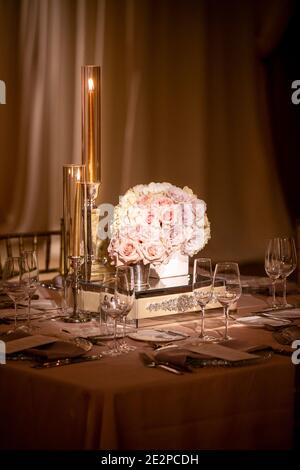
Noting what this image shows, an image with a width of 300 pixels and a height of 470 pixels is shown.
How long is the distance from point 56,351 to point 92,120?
0.86 meters

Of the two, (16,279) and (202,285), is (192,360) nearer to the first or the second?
(202,285)

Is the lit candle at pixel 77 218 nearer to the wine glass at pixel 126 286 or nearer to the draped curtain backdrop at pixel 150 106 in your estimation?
the wine glass at pixel 126 286

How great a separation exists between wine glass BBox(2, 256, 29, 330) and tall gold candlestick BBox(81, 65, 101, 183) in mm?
384

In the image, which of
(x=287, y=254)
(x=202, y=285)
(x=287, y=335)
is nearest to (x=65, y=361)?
(x=202, y=285)

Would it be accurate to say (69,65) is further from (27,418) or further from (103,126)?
(27,418)

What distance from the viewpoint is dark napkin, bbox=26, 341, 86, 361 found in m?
2.03

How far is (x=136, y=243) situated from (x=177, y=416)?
68 centimetres

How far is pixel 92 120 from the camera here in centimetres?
259

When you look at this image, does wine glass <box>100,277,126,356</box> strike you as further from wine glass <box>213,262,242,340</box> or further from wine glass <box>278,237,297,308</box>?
wine glass <box>278,237,297,308</box>

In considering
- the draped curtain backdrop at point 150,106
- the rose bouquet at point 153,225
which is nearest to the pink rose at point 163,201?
the rose bouquet at point 153,225

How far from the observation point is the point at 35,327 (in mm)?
2426

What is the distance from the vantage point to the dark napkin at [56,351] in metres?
2.03

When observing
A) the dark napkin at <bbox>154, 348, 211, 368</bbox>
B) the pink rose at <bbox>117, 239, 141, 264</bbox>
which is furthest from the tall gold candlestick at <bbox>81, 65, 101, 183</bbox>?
the dark napkin at <bbox>154, 348, 211, 368</bbox>
